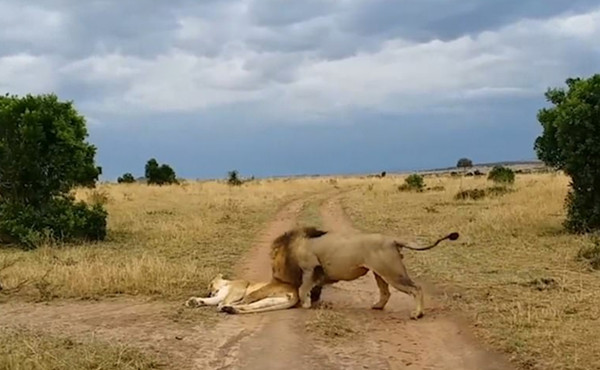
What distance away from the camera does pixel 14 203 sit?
1683cm

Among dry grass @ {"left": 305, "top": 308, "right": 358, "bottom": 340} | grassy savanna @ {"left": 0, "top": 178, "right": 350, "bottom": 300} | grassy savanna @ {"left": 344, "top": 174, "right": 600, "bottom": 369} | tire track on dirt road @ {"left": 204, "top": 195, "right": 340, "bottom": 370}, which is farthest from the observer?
grassy savanna @ {"left": 0, "top": 178, "right": 350, "bottom": 300}

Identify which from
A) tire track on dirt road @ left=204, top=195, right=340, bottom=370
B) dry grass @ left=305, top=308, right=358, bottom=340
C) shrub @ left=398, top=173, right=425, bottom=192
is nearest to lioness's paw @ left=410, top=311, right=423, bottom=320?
dry grass @ left=305, top=308, right=358, bottom=340

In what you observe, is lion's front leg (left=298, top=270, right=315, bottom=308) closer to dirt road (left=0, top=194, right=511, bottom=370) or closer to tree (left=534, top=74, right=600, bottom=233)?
dirt road (left=0, top=194, right=511, bottom=370)

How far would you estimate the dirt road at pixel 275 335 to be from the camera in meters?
7.12

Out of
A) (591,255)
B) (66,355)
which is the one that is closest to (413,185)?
(591,255)

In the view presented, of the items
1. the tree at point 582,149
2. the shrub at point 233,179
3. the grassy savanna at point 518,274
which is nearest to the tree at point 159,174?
the shrub at point 233,179

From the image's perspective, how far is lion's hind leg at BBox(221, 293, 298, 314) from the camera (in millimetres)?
9180

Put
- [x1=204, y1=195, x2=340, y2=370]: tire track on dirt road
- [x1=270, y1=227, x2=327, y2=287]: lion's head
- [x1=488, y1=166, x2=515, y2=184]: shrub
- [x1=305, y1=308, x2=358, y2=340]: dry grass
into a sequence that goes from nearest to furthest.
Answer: [x1=204, y1=195, x2=340, y2=370]: tire track on dirt road < [x1=305, y1=308, x2=358, y2=340]: dry grass < [x1=270, y1=227, x2=327, y2=287]: lion's head < [x1=488, y1=166, x2=515, y2=184]: shrub

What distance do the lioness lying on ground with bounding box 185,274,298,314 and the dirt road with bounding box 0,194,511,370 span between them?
0.19m

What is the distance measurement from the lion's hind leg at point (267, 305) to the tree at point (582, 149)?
28.6 ft

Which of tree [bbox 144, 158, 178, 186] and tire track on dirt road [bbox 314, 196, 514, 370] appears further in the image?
tree [bbox 144, 158, 178, 186]

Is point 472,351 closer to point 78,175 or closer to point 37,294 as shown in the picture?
point 37,294

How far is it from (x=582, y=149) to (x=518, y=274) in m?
5.71

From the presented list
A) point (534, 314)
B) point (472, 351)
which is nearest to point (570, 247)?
point (534, 314)
